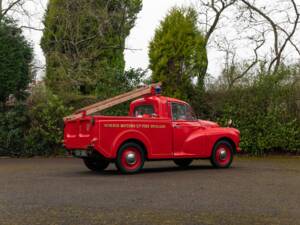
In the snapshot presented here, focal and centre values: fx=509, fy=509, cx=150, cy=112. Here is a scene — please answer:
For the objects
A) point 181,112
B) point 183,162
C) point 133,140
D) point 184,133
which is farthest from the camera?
point 183,162

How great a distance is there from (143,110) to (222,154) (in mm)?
2441

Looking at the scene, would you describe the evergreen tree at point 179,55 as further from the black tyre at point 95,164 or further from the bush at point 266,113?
the black tyre at point 95,164

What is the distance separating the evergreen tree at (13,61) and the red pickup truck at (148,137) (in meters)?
6.48

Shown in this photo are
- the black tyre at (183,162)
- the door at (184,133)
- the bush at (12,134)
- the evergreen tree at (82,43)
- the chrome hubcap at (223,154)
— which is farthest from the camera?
the evergreen tree at (82,43)

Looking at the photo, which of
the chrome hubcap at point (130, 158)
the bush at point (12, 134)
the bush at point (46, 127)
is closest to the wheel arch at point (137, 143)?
the chrome hubcap at point (130, 158)

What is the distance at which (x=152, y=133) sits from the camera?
12461mm

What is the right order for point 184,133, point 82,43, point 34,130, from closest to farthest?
point 184,133 → point 34,130 → point 82,43

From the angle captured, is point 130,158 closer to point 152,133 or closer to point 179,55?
point 152,133

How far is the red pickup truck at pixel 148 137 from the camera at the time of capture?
11.8 metres

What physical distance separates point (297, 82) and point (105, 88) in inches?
281

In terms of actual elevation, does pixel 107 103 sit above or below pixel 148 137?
above

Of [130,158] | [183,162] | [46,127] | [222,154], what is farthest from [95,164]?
[46,127]

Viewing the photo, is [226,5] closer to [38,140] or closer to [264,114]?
[264,114]

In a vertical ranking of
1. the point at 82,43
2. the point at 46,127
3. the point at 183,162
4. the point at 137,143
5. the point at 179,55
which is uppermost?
the point at 82,43
